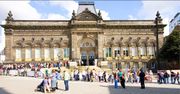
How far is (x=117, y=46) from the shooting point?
208 ft

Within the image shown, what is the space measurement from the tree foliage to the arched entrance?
43.9 feet

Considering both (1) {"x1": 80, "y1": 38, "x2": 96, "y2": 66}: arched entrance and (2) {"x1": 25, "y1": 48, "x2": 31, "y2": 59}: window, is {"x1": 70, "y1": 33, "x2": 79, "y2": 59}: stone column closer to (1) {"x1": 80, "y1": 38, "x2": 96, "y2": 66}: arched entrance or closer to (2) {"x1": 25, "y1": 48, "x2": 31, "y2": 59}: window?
(1) {"x1": 80, "y1": 38, "x2": 96, "y2": 66}: arched entrance

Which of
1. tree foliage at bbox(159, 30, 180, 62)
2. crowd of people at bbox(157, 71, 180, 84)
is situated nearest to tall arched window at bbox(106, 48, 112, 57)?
tree foliage at bbox(159, 30, 180, 62)

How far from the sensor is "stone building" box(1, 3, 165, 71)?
6147 cm

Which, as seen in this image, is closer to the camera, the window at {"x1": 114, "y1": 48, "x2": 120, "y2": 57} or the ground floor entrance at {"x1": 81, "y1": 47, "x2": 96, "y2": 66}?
the ground floor entrance at {"x1": 81, "y1": 47, "x2": 96, "y2": 66}

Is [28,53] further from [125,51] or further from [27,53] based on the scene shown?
[125,51]

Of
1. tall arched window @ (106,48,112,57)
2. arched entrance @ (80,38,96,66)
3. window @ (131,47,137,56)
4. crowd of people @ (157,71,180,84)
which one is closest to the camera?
crowd of people @ (157,71,180,84)

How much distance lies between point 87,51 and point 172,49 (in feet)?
52.7

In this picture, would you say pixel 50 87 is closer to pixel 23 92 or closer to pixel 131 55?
pixel 23 92

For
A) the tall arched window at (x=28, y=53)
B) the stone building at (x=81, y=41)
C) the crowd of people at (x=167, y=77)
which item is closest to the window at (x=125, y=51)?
the stone building at (x=81, y=41)

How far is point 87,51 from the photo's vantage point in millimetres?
62500

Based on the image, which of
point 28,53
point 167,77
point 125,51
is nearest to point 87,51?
point 125,51

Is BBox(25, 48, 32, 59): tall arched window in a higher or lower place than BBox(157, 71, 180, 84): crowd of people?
higher

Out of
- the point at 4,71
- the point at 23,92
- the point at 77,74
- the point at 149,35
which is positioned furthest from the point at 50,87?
the point at 149,35
